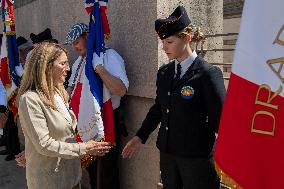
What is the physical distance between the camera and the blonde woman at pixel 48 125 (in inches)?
88.4

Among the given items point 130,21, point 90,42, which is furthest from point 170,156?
point 130,21

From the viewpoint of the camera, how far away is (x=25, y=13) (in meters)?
6.44

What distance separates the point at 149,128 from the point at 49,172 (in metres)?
0.85

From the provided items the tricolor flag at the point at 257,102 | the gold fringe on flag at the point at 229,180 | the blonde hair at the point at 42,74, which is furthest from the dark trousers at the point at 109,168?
the tricolor flag at the point at 257,102

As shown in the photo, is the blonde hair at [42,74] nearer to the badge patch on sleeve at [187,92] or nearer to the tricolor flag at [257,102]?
the badge patch on sleeve at [187,92]

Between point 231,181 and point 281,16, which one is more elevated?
point 281,16

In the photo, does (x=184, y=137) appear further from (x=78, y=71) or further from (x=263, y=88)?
(x=78, y=71)

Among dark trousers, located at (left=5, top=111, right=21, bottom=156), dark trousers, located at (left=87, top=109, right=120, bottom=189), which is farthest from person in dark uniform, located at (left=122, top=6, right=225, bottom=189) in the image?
dark trousers, located at (left=5, top=111, right=21, bottom=156)

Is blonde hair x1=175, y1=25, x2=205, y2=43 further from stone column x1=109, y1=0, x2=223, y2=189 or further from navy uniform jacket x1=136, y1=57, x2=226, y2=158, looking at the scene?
stone column x1=109, y1=0, x2=223, y2=189

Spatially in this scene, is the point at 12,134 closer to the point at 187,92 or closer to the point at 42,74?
the point at 42,74

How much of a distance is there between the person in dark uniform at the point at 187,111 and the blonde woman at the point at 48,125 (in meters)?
0.55

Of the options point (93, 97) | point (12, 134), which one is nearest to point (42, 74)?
point (93, 97)

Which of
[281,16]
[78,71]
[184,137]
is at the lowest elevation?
[184,137]

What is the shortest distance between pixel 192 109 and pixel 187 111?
36mm
